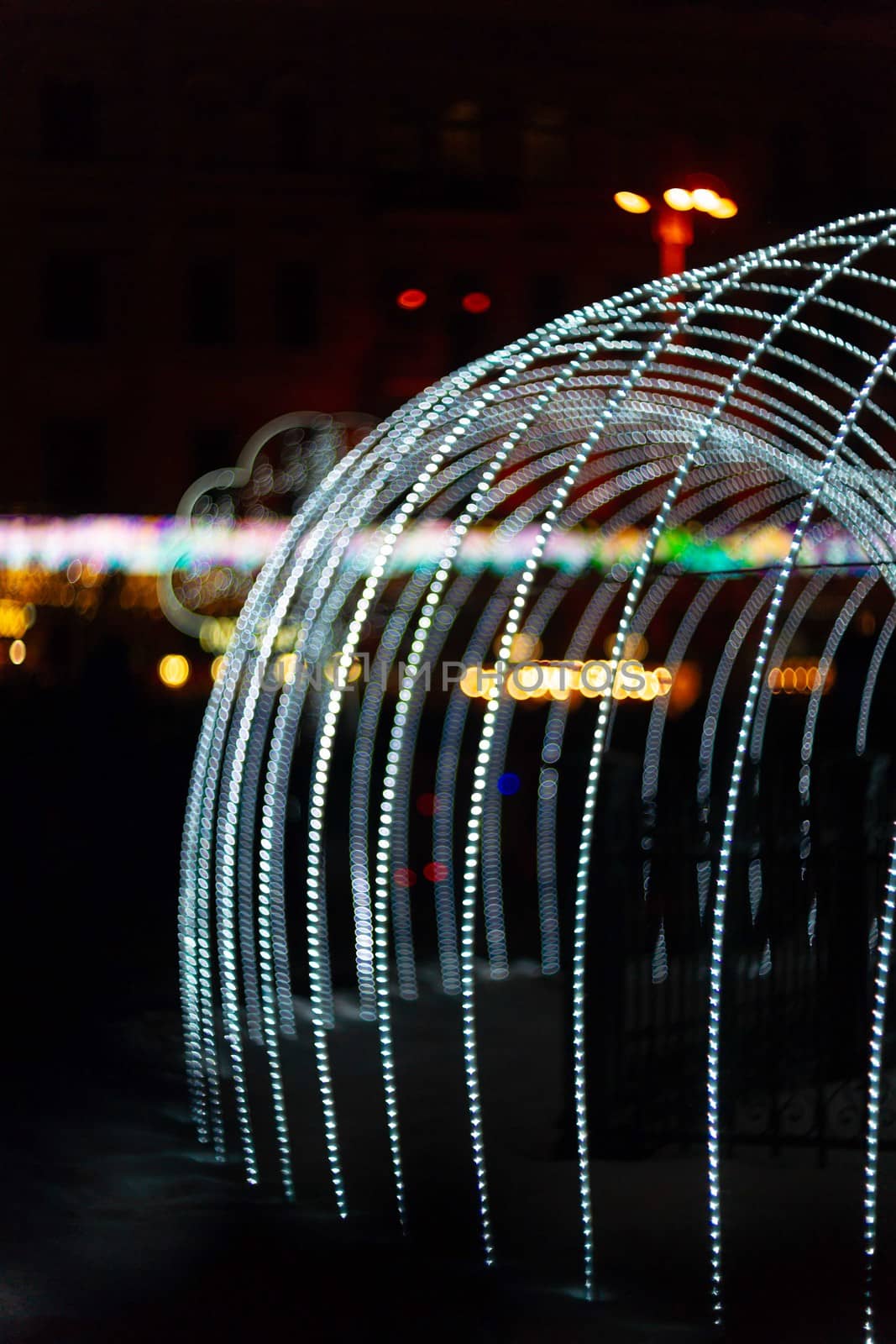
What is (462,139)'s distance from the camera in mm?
47469

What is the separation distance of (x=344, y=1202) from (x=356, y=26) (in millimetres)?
44244

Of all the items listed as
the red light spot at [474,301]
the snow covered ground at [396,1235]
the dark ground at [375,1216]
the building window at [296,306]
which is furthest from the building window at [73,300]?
the snow covered ground at [396,1235]

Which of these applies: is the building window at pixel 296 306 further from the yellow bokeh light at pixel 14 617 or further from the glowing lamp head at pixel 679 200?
the glowing lamp head at pixel 679 200

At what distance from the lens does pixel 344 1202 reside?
6.48m

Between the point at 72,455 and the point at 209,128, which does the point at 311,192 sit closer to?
the point at 209,128

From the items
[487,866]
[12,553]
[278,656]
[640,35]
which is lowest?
[487,866]

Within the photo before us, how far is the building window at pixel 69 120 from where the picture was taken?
4744cm

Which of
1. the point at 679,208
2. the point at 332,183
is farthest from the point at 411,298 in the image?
the point at 679,208

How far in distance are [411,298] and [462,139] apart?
4525 mm

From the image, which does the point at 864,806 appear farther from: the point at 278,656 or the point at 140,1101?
the point at 278,656

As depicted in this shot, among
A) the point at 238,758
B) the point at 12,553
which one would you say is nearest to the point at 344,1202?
the point at 238,758

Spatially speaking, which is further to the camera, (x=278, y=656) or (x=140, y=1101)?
(x=278, y=656)

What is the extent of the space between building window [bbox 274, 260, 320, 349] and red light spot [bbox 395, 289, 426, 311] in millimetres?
2380

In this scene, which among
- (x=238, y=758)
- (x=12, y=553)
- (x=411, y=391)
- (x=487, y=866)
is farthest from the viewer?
(x=411, y=391)
